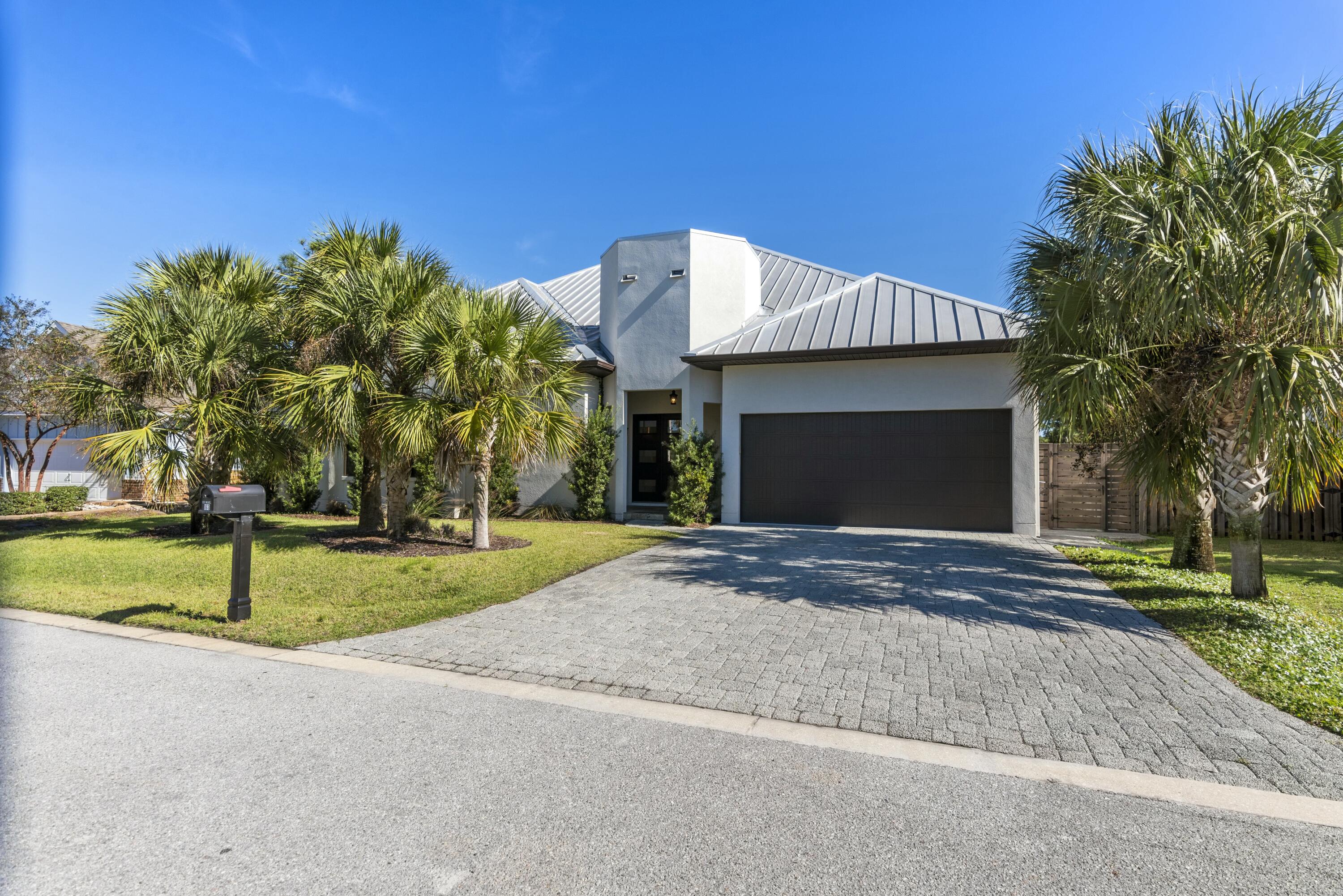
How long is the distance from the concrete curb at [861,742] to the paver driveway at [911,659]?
101 mm

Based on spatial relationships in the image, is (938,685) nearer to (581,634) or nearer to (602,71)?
(581,634)

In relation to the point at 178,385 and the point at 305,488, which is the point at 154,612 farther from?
the point at 305,488

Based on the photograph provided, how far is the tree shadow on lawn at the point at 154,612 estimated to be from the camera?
6348 millimetres

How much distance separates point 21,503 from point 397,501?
44.3ft

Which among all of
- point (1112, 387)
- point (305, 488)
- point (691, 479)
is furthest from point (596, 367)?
point (1112, 387)

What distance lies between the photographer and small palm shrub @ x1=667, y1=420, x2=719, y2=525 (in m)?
14.4

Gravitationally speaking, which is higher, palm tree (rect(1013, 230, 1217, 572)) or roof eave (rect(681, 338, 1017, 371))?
roof eave (rect(681, 338, 1017, 371))

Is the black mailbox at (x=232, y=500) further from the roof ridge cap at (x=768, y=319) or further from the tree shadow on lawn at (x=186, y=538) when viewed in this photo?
the roof ridge cap at (x=768, y=319)

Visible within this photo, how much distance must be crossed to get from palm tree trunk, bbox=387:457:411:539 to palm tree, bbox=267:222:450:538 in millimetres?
16

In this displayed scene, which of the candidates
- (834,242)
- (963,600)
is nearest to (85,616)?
(963,600)

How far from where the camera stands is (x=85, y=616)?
21.3 ft

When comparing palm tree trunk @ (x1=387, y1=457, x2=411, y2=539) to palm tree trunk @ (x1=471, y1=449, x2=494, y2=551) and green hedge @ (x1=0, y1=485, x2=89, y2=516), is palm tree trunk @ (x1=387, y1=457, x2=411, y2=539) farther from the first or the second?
green hedge @ (x1=0, y1=485, x2=89, y2=516)

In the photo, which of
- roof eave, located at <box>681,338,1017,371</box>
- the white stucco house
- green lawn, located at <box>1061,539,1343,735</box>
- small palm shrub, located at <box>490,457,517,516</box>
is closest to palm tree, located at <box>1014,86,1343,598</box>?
green lawn, located at <box>1061,539,1343,735</box>

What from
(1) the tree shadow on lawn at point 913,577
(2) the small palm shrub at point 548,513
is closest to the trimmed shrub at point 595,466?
(2) the small palm shrub at point 548,513
